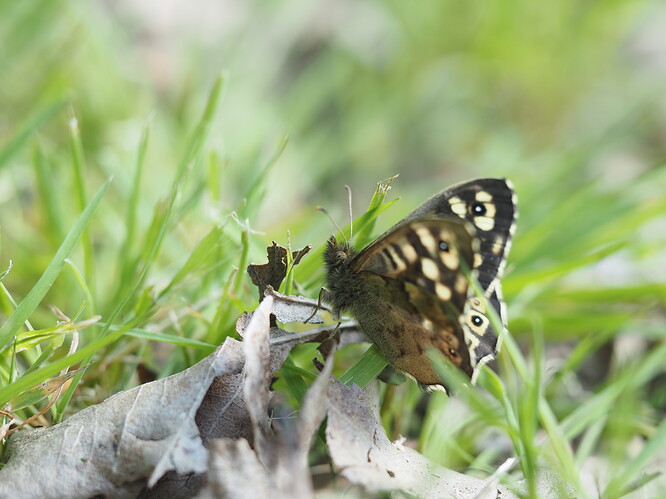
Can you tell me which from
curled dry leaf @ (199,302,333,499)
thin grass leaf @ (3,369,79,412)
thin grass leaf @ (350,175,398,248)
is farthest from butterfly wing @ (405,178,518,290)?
thin grass leaf @ (3,369,79,412)

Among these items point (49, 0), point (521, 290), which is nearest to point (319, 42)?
point (49, 0)

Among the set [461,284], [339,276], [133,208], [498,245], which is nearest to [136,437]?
[339,276]

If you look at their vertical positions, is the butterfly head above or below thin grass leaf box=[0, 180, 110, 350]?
below

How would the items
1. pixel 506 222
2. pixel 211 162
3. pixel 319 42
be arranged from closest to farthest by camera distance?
pixel 506 222, pixel 211 162, pixel 319 42

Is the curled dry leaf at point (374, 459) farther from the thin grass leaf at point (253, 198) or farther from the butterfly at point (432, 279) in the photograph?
the thin grass leaf at point (253, 198)

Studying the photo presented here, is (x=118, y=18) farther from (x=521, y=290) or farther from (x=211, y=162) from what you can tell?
(x=521, y=290)

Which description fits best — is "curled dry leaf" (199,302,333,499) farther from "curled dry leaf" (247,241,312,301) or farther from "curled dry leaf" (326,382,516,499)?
"curled dry leaf" (247,241,312,301)
